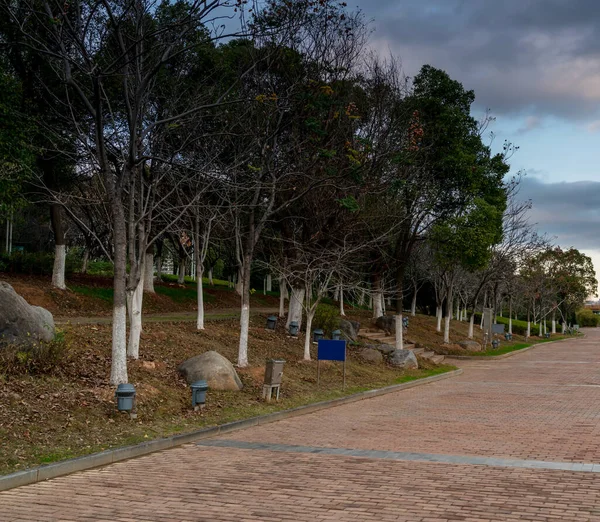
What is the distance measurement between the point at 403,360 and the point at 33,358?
654 inches

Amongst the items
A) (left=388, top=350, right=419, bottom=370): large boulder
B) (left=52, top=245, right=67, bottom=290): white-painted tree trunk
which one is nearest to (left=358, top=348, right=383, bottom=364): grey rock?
(left=388, top=350, right=419, bottom=370): large boulder

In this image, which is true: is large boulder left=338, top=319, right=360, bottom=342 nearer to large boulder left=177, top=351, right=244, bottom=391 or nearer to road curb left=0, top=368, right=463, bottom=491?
road curb left=0, top=368, right=463, bottom=491

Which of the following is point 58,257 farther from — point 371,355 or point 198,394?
point 198,394

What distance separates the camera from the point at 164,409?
13.0 metres

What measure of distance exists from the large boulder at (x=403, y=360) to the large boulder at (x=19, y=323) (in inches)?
614

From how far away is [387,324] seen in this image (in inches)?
1459

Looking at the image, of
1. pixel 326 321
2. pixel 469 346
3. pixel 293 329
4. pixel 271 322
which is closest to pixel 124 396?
pixel 293 329

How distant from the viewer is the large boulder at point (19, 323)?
42.0 ft

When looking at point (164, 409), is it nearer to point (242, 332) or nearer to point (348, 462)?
point (348, 462)

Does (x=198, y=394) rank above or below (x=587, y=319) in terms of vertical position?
above

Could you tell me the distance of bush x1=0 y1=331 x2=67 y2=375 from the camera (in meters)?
12.1

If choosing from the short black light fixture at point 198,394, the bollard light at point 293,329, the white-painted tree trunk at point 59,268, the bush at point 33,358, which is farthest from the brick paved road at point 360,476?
the white-painted tree trunk at point 59,268

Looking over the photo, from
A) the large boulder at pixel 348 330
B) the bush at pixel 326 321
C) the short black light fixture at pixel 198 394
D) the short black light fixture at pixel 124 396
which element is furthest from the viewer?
the large boulder at pixel 348 330

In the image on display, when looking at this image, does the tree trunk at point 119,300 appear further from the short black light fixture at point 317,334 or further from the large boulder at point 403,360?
the large boulder at point 403,360
